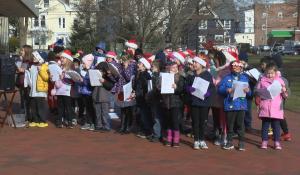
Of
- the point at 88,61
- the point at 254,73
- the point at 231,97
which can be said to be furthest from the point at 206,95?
the point at 88,61

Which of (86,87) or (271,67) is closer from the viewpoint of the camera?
(271,67)

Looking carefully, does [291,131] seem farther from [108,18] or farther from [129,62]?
[108,18]

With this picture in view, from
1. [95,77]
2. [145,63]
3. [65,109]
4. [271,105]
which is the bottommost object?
[65,109]

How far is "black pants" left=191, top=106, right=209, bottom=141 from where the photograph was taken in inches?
397

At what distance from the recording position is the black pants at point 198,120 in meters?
10.1

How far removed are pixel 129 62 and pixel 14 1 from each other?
15.7ft

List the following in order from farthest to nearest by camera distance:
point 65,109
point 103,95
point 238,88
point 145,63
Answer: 1. point 65,109
2. point 103,95
3. point 145,63
4. point 238,88

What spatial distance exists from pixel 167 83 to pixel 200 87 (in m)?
0.61

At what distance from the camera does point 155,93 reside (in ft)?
35.6

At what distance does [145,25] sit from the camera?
82.0 feet

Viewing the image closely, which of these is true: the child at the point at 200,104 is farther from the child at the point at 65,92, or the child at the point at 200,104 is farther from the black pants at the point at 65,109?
the black pants at the point at 65,109

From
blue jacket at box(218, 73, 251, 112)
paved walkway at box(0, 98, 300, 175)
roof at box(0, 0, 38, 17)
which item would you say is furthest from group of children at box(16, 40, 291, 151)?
roof at box(0, 0, 38, 17)

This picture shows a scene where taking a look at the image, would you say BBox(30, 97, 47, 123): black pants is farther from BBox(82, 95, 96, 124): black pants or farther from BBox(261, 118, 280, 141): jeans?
BBox(261, 118, 280, 141): jeans

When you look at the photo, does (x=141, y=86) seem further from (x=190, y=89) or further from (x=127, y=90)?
(x=190, y=89)
